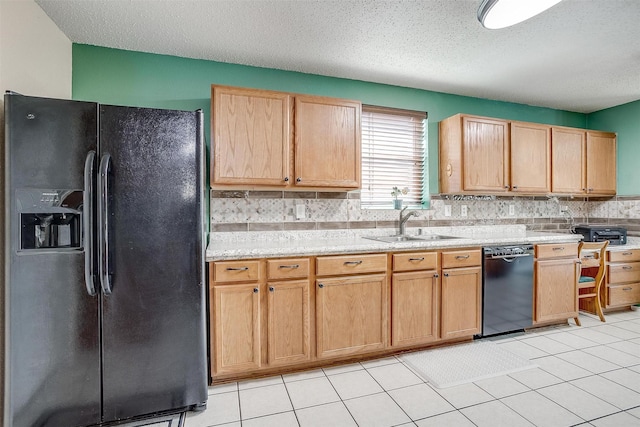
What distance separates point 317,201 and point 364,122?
3.18 ft

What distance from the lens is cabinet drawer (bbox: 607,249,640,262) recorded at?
11.2ft

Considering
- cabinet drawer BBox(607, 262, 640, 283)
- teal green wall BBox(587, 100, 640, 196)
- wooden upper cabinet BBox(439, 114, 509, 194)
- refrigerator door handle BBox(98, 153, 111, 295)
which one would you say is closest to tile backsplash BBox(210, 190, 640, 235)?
teal green wall BBox(587, 100, 640, 196)

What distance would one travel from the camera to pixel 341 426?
5.62 ft

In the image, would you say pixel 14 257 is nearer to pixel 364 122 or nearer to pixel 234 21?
pixel 234 21

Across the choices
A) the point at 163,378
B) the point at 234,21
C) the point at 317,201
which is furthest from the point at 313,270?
the point at 234,21

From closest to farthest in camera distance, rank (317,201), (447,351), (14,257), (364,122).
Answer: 1. (14,257)
2. (447,351)
3. (317,201)
4. (364,122)

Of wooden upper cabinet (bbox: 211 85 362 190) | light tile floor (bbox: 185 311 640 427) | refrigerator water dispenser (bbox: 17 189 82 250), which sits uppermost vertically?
wooden upper cabinet (bbox: 211 85 362 190)

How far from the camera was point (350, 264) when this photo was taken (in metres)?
2.33

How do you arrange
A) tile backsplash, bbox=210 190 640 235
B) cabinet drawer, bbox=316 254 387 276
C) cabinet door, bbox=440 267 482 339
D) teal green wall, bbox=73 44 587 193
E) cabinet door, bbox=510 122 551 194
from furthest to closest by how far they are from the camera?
cabinet door, bbox=510 122 551 194 < tile backsplash, bbox=210 190 640 235 < cabinet door, bbox=440 267 482 339 < teal green wall, bbox=73 44 587 193 < cabinet drawer, bbox=316 254 387 276

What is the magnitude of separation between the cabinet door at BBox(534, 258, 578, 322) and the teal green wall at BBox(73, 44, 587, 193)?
6.68 ft

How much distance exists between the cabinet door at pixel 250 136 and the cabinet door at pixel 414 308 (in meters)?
1.26

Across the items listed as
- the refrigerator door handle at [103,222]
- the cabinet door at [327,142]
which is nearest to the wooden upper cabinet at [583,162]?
the cabinet door at [327,142]

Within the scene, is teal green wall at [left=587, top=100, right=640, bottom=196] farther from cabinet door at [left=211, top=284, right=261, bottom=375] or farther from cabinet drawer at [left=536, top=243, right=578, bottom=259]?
cabinet door at [left=211, top=284, right=261, bottom=375]

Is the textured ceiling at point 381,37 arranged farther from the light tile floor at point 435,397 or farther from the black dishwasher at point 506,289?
the light tile floor at point 435,397
